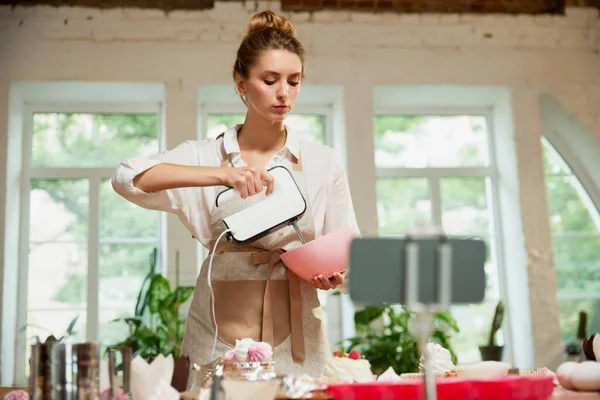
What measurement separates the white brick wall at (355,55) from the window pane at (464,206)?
0.52 m

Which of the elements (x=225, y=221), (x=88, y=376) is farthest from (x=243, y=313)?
(x=88, y=376)

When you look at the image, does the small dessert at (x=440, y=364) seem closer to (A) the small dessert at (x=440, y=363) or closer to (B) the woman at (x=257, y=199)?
(A) the small dessert at (x=440, y=363)

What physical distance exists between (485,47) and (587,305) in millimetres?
1832

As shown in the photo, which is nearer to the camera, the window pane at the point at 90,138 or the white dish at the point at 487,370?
the white dish at the point at 487,370

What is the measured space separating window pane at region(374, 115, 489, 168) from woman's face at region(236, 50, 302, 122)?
2996mm

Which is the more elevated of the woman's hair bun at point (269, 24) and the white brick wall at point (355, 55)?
the white brick wall at point (355, 55)

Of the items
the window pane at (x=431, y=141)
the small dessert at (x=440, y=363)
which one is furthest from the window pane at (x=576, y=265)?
the small dessert at (x=440, y=363)

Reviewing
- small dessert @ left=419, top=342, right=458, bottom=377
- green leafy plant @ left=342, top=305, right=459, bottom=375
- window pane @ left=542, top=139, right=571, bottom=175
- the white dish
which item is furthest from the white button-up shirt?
window pane @ left=542, top=139, right=571, bottom=175

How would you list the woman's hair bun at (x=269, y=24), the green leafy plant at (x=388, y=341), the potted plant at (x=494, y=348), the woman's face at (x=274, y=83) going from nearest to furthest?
the woman's face at (x=274, y=83)
the woman's hair bun at (x=269, y=24)
the green leafy plant at (x=388, y=341)
the potted plant at (x=494, y=348)

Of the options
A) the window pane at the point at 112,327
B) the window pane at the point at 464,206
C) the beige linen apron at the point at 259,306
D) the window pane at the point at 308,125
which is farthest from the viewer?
the window pane at the point at 464,206

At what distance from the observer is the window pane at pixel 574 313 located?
192 inches

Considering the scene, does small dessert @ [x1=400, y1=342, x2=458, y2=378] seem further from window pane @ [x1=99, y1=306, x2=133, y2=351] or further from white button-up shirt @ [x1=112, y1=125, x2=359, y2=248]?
window pane @ [x1=99, y1=306, x2=133, y2=351]

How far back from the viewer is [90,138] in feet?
15.5

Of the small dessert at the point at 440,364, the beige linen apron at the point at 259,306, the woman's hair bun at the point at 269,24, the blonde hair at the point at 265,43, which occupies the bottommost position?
the small dessert at the point at 440,364
